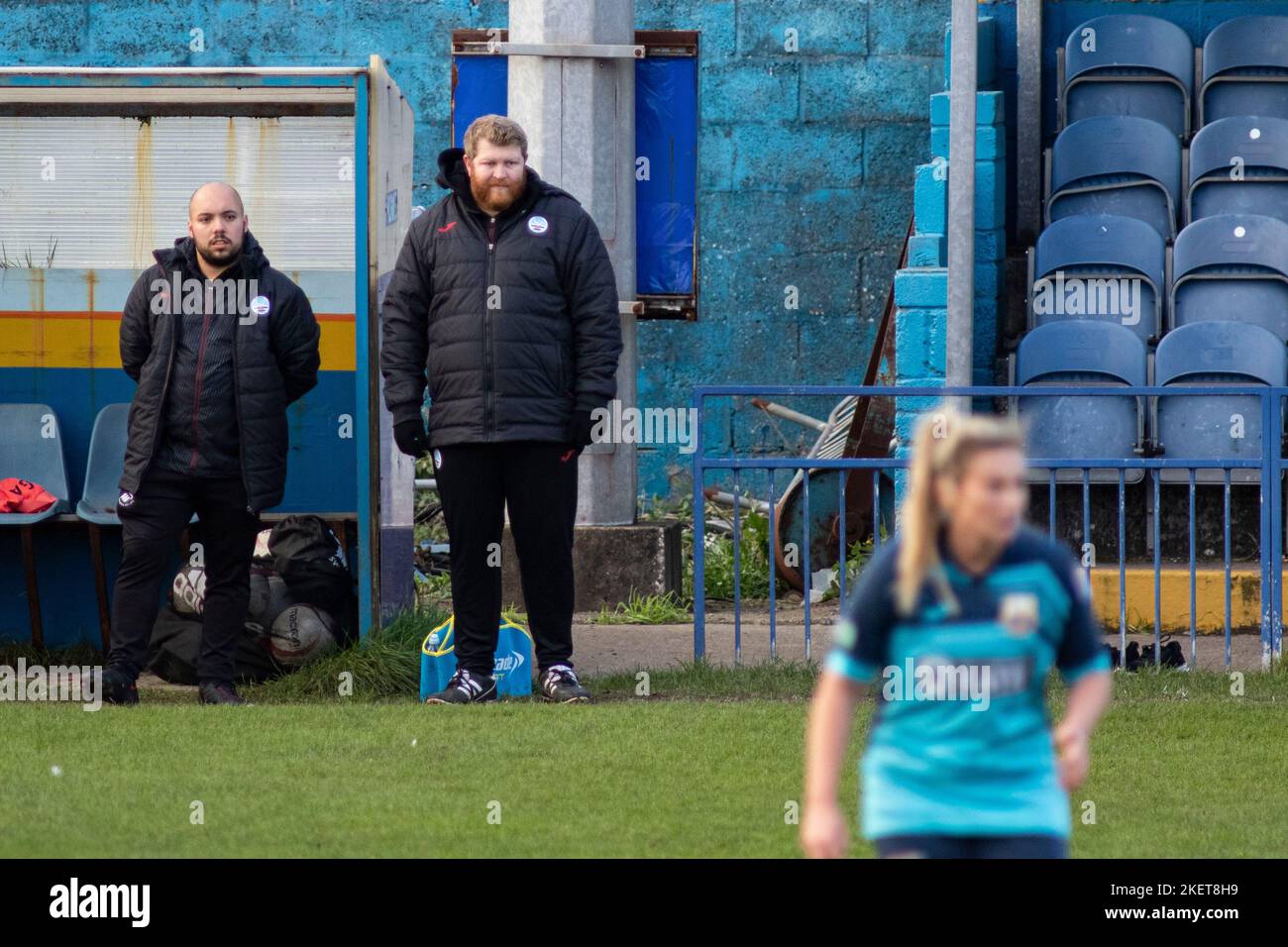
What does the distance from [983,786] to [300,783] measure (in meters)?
3.30

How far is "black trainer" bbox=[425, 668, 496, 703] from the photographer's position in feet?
25.5

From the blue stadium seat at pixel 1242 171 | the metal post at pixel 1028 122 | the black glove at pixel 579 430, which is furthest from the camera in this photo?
the metal post at pixel 1028 122

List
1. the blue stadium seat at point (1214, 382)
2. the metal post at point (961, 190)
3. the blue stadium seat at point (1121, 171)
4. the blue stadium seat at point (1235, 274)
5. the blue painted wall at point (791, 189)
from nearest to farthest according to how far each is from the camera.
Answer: the metal post at point (961, 190)
the blue stadium seat at point (1214, 382)
the blue stadium seat at point (1235, 274)
the blue stadium seat at point (1121, 171)
the blue painted wall at point (791, 189)

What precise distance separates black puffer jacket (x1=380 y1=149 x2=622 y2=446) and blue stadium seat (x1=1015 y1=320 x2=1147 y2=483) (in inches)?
127

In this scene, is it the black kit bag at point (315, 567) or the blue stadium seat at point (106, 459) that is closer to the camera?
the black kit bag at point (315, 567)

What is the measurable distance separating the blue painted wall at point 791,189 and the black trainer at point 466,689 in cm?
624

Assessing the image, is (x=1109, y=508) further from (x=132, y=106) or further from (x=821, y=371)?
(x=132, y=106)

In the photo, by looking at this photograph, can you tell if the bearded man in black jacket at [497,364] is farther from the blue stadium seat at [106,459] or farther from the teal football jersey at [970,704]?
the teal football jersey at [970,704]

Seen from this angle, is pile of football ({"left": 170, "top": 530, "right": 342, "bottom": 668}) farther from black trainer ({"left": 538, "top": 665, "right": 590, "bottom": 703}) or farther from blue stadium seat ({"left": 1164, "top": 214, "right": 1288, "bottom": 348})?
blue stadium seat ({"left": 1164, "top": 214, "right": 1288, "bottom": 348})

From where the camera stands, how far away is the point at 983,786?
11.4 ft

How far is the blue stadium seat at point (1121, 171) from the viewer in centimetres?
1203

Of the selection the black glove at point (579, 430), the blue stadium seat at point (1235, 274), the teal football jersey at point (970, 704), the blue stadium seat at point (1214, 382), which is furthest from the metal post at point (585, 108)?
the teal football jersey at point (970, 704)

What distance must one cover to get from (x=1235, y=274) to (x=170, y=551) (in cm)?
644
